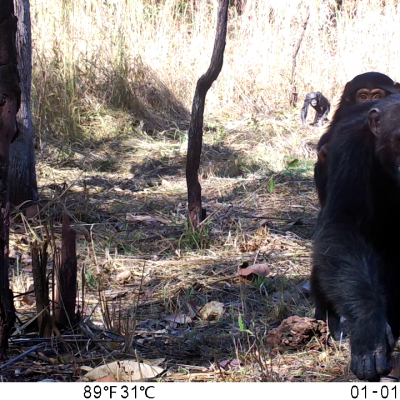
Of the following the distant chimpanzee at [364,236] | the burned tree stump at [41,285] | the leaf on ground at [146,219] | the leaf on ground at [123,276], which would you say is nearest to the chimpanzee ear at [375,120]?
the distant chimpanzee at [364,236]

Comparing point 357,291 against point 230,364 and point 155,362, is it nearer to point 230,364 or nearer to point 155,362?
point 230,364

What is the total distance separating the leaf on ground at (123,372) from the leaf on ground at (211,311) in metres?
0.92

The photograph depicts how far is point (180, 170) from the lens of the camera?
7008 millimetres

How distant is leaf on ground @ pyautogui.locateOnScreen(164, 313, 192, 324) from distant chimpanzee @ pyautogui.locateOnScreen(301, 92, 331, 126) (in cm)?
554

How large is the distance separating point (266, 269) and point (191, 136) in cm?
126

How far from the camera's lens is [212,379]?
2.56 metres

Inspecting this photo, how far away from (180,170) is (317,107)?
2485 mm

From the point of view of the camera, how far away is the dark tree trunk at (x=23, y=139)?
16.2ft

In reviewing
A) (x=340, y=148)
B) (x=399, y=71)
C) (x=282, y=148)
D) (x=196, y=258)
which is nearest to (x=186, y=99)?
(x=282, y=148)

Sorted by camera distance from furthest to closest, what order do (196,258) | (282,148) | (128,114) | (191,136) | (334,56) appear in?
1. (334,56)
2. (128,114)
3. (282,148)
4. (191,136)
5. (196,258)

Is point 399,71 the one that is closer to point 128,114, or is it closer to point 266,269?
point 128,114

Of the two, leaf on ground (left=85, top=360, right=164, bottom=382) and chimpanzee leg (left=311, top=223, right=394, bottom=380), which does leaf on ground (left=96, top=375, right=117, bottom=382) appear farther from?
chimpanzee leg (left=311, top=223, right=394, bottom=380)

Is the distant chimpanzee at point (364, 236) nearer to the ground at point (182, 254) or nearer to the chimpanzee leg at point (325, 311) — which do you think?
the chimpanzee leg at point (325, 311)

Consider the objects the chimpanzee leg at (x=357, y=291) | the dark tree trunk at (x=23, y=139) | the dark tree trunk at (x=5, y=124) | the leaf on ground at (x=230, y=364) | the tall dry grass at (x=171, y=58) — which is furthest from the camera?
the tall dry grass at (x=171, y=58)
